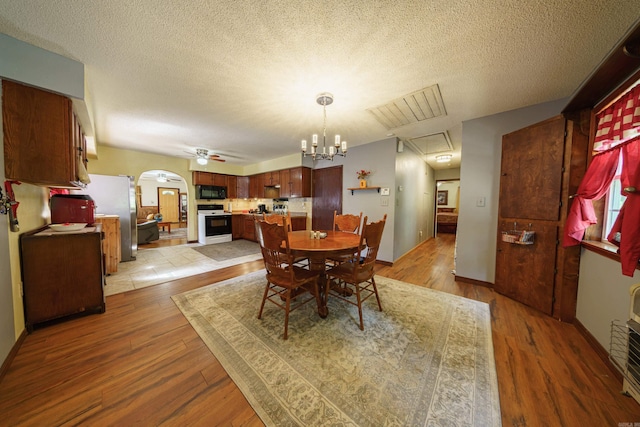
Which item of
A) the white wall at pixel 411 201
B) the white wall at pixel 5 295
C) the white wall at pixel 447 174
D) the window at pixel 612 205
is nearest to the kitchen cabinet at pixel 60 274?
the white wall at pixel 5 295

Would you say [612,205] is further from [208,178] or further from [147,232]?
[147,232]

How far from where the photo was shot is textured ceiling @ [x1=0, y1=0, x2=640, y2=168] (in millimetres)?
1274

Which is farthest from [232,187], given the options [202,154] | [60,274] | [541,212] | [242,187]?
[541,212]

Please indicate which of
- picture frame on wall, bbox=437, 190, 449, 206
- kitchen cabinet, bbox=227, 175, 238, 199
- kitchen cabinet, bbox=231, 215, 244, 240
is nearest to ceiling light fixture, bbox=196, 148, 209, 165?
kitchen cabinet, bbox=227, 175, 238, 199

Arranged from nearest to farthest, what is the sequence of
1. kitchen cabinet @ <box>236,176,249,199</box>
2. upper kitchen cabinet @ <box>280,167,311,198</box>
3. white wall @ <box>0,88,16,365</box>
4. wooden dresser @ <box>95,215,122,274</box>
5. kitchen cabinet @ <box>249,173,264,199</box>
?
1. white wall @ <box>0,88,16,365</box>
2. wooden dresser @ <box>95,215,122,274</box>
3. upper kitchen cabinet @ <box>280,167,311,198</box>
4. kitchen cabinet @ <box>249,173,264,199</box>
5. kitchen cabinet @ <box>236,176,249,199</box>

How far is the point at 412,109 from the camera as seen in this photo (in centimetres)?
→ 258

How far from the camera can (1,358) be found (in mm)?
1340

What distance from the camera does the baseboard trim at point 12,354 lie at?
1330 millimetres

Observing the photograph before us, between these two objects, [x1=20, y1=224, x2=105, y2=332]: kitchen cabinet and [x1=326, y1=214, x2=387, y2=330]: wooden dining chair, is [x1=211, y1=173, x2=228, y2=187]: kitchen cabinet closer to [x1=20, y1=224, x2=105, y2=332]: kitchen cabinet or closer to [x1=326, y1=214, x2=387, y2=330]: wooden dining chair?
[x1=20, y1=224, x2=105, y2=332]: kitchen cabinet

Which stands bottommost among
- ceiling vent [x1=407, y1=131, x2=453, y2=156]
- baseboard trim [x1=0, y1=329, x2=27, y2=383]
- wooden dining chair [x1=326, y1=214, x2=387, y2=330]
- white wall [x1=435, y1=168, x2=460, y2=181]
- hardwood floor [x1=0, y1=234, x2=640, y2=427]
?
hardwood floor [x1=0, y1=234, x2=640, y2=427]

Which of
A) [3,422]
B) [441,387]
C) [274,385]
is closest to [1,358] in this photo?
[3,422]

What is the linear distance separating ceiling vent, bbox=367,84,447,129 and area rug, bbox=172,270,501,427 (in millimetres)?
2432

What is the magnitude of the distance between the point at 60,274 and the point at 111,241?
5.72ft

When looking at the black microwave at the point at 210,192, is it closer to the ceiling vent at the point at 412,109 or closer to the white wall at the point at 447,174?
the ceiling vent at the point at 412,109
